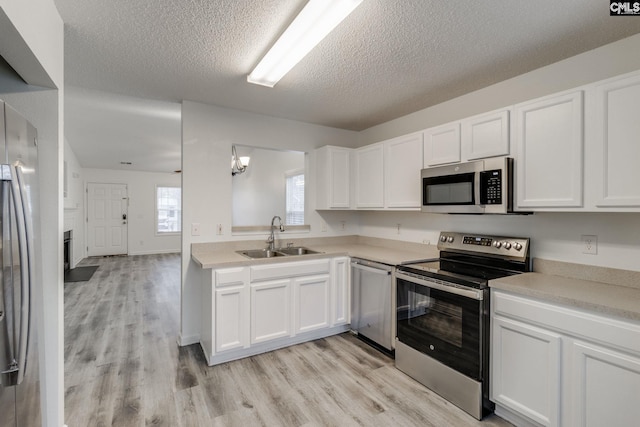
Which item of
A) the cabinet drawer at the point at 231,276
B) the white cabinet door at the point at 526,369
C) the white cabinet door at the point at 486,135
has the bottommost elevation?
the white cabinet door at the point at 526,369

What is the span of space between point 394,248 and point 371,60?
205 centimetres

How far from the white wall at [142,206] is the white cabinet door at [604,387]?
30.6 ft

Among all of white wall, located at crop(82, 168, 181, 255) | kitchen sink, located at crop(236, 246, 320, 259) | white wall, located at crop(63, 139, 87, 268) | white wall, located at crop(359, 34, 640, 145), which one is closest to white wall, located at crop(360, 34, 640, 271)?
white wall, located at crop(359, 34, 640, 145)

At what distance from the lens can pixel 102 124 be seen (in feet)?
13.2

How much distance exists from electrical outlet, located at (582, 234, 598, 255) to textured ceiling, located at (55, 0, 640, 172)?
49.0 inches

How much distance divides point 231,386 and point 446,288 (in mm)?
1759

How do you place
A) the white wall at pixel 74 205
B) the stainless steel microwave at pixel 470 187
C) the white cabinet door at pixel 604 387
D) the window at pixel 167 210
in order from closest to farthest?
the white cabinet door at pixel 604 387
the stainless steel microwave at pixel 470 187
the white wall at pixel 74 205
the window at pixel 167 210

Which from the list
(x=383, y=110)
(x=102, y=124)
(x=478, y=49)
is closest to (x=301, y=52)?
(x=478, y=49)

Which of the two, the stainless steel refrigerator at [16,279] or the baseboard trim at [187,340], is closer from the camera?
the stainless steel refrigerator at [16,279]

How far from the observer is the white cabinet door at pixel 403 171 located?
2818 millimetres

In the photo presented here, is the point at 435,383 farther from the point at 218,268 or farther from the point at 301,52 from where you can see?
the point at 301,52

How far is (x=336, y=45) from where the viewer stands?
196 centimetres

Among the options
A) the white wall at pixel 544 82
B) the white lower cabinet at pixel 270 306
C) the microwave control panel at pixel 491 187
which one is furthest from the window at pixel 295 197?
the microwave control panel at pixel 491 187

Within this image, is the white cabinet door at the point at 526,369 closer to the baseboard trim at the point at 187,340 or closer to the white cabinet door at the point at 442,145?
the white cabinet door at the point at 442,145
